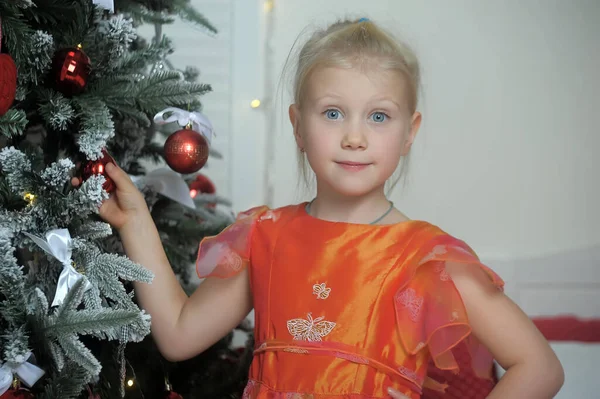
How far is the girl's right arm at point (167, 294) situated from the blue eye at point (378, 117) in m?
0.34

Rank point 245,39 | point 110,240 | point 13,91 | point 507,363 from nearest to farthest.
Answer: point 13,91 → point 507,363 → point 110,240 → point 245,39

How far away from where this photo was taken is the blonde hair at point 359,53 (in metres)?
1.06

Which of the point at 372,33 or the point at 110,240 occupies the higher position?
the point at 372,33

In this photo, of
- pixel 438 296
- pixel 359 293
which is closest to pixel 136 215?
pixel 359 293

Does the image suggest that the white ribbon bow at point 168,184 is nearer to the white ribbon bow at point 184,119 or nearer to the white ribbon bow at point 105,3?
the white ribbon bow at point 184,119

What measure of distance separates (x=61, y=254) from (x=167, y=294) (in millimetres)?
249

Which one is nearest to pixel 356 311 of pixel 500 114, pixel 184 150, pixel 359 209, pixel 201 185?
pixel 359 209

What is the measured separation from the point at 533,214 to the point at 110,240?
6.08 feet

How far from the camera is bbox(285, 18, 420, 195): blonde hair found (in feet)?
3.47

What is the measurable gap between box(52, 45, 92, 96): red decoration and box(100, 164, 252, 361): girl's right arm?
0.52 feet

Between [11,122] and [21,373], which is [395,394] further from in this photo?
[11,122]

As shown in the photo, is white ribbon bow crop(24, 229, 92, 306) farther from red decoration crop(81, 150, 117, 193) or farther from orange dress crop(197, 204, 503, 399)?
orange dress crop(197, 204, 503, 399)

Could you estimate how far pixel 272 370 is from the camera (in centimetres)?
105

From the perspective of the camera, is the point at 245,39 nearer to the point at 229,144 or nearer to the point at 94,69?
the point at 229,144
